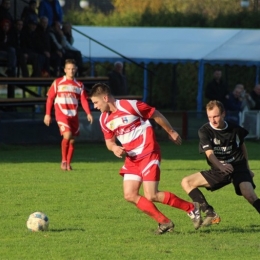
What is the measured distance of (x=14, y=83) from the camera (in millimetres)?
22938

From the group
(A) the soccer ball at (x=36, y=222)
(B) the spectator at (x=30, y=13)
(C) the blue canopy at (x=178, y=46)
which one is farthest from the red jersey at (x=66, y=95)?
(C) the blue canopy at (x=178, y=46)

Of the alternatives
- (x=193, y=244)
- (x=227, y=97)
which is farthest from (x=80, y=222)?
(x=227, y=97)

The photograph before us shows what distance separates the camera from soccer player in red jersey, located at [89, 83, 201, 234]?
29.8 ft

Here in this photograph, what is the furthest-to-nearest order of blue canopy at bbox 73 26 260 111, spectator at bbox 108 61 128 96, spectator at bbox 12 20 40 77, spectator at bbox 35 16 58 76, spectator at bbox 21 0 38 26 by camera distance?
blue canopy at bbox 73 26 260 111 → spectator at bbox 108 61 128 96 → spectator at bbox 21 0 38 26 → spectator at bbox 35 16 58 76 → spectator at bbox 12 20 40 77

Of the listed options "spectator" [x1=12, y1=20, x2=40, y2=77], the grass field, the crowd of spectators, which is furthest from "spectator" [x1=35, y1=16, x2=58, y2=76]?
the grass field

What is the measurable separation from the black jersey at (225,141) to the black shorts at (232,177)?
3.8 inches

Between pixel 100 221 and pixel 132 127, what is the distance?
4.63 ft

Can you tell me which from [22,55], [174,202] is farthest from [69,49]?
[174,202]

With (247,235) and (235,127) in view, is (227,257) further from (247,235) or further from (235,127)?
(235,127)

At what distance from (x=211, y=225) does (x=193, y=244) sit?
1.27 meters

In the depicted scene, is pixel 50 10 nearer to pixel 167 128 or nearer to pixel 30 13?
pixel 30 13

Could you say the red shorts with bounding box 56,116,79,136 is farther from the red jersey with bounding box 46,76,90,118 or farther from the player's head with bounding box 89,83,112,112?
the player's head with bounding box 89,83,112,112

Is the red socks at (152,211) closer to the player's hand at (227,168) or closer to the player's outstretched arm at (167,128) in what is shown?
the player's outstretched arm at (167,128)

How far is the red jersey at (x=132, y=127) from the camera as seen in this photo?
30.1 ft
